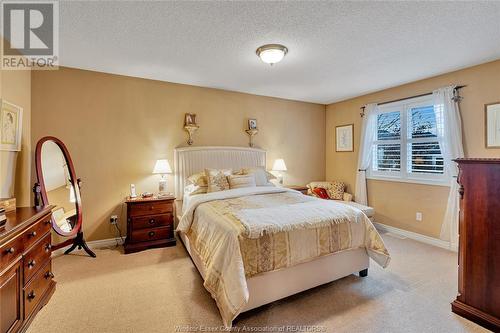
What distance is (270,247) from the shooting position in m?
1.94

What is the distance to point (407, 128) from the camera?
12.8 feet

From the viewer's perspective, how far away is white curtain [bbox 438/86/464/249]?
3.21 m

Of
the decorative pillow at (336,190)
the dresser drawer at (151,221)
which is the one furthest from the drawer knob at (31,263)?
the decorative pillow at (336,190)

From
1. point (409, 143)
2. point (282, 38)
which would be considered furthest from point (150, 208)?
point (409, 143)

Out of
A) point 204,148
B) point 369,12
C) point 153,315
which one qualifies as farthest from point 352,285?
point 204,148

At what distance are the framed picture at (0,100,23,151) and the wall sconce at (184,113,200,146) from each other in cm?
197

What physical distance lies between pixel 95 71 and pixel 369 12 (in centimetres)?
343

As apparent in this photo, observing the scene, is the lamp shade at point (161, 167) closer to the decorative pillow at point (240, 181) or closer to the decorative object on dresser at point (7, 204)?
the decorative pillow at point (240, 181)

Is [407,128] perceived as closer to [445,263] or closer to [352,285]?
[445,263]

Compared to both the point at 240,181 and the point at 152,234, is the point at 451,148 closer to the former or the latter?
the point at 240,181

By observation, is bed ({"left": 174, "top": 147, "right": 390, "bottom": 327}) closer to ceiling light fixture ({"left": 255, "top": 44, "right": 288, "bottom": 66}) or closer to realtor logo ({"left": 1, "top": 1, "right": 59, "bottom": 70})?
ceiling light fixture ({"left": 255, "top": 44, "right": 288, "bottom": 66})

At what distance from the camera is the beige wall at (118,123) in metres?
3.15

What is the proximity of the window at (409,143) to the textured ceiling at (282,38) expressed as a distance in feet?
1.84

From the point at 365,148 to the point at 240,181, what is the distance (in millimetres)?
2542
